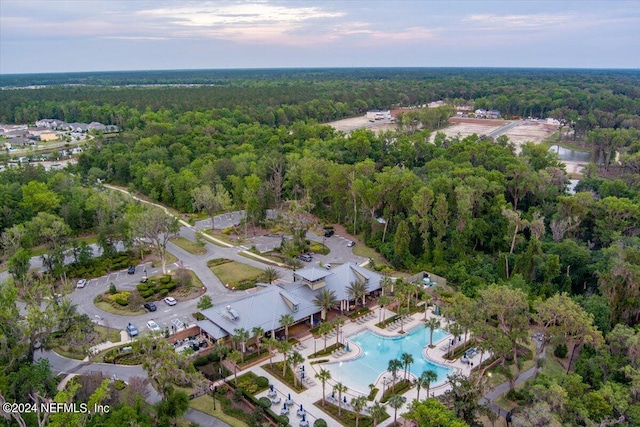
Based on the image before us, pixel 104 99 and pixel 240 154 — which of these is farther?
pixel 104 99

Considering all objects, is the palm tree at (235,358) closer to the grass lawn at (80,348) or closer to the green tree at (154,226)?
Answer: the grass lawn at (80,348)

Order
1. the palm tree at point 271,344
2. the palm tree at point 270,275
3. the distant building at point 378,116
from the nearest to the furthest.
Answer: the palm tree at point 271,344 < the palm tree at point 270,275 < the distant building at point 378,116

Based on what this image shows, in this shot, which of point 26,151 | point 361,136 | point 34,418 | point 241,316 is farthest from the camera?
point 26,151

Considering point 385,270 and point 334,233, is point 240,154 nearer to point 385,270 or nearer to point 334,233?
point 334,233

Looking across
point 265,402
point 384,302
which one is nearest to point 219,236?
point 384,302

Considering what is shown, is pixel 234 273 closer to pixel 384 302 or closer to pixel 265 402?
pixel 384 302

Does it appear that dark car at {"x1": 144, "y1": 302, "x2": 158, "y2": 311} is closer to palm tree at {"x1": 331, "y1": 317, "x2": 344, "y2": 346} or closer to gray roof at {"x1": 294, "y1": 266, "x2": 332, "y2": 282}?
gray roof at {"x1": 294, "y1": 266, "x2": 332, "y2": 282}

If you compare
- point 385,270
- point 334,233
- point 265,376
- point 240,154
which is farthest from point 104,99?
point 265,376

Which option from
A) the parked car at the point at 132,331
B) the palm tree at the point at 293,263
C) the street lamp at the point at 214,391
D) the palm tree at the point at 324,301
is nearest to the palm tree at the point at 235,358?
the street lamp at the point at 214,391
